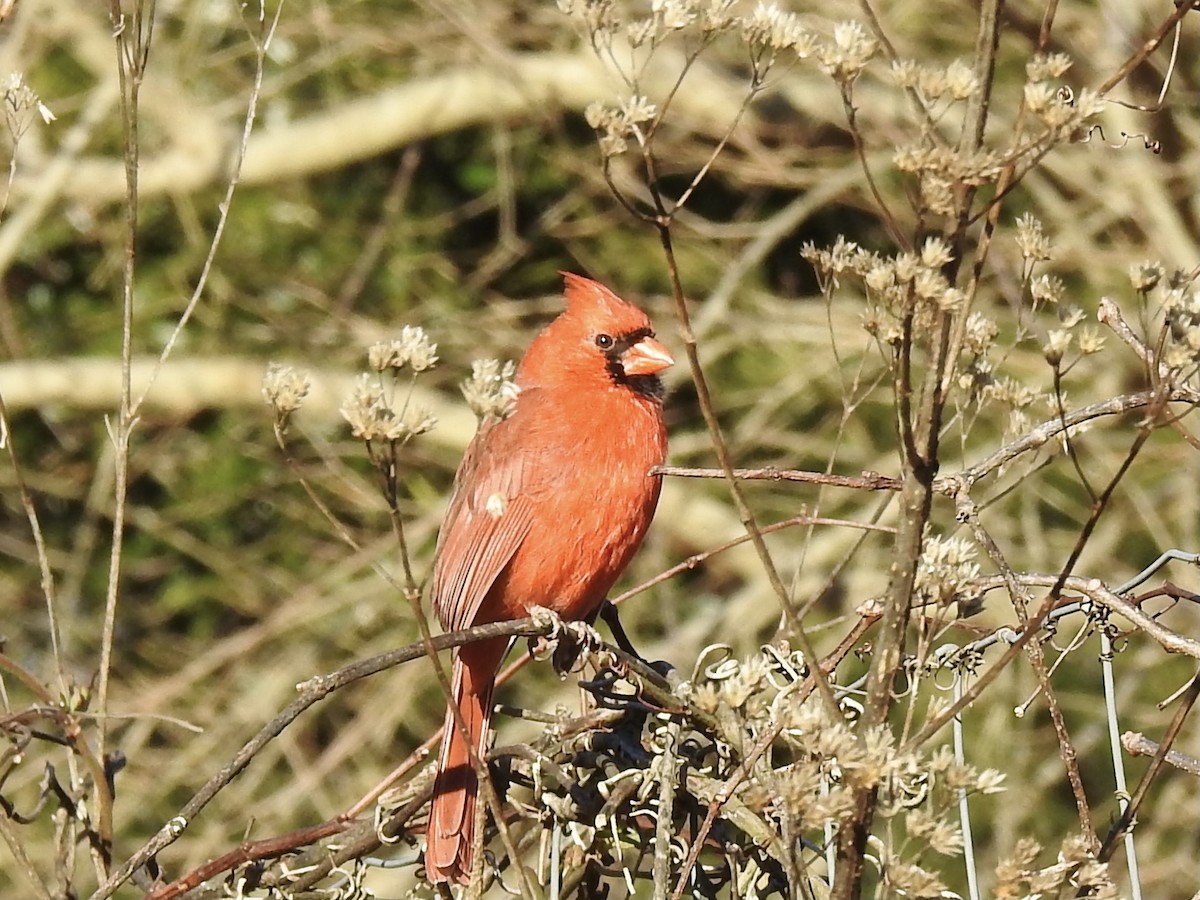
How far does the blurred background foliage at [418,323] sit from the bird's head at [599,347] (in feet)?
7.68

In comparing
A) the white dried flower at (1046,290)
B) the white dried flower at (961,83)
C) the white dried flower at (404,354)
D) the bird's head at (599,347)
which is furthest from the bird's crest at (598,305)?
the white dried flower at (961,83)

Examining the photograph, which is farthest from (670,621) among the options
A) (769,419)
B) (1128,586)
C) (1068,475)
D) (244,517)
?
(1128,586)

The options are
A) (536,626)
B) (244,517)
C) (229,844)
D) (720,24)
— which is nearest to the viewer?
(720,24)

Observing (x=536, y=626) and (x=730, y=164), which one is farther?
(x=730, y=164)

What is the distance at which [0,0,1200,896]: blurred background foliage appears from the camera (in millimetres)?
6152

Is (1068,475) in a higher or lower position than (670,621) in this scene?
higher

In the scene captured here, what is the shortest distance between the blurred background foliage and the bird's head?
2.34m

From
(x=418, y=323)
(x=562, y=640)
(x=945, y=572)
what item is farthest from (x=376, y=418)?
(x=418, y=323)

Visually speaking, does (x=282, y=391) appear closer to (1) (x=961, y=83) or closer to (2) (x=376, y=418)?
(2) (x=376, y=418)

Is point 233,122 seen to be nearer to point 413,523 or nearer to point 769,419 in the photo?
point 413,523

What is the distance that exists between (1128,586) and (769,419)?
4.69m

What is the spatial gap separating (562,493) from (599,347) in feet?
1.27

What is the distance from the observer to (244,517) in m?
7.42

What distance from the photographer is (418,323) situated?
22.1ft
